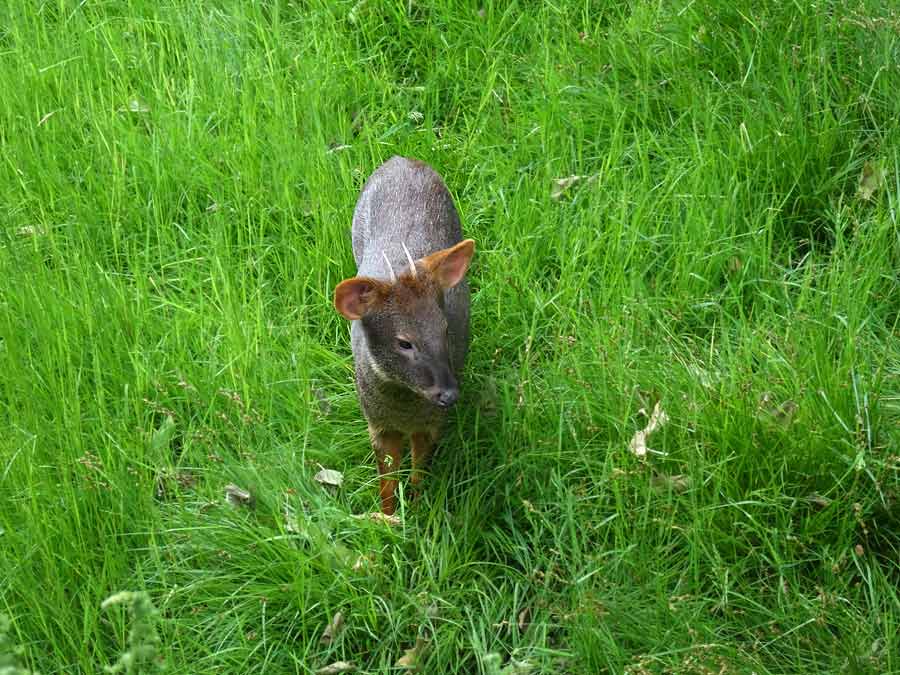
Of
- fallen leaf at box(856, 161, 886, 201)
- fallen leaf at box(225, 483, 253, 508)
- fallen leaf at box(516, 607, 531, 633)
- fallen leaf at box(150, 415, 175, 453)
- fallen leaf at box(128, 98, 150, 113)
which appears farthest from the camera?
fallen leaf at box(128, 98, 150, 113)

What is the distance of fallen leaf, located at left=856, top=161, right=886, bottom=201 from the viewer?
458 cm

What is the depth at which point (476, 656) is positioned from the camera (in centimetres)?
360

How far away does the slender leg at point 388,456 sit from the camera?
13.6 feet

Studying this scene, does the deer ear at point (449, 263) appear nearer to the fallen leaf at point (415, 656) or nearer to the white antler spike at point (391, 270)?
the white antler spike at point (391, 270)

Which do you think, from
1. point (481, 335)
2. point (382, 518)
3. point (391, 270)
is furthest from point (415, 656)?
point (481, 335)

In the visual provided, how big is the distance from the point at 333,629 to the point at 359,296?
1.01m

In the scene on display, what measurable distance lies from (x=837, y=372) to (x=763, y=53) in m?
1.81

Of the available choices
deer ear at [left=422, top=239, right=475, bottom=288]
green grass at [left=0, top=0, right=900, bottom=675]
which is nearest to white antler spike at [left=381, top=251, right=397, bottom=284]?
deer ear at [left=422, top=239, right=475, bottom=288]

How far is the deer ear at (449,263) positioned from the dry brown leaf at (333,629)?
111cm

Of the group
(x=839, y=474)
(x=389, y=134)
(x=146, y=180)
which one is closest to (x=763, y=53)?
(x=389, y=134)

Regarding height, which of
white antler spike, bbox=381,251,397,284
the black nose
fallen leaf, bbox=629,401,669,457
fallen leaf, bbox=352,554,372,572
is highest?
white antler spike, bbox=381,251,397,284

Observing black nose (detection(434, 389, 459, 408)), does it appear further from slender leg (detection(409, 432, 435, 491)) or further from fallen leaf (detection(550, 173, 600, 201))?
fallen leaf (detection(550, 173, 600, 201))

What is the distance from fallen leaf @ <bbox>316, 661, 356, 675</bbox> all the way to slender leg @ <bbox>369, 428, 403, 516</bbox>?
66 cm

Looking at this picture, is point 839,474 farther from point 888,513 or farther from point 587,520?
point 587,520
